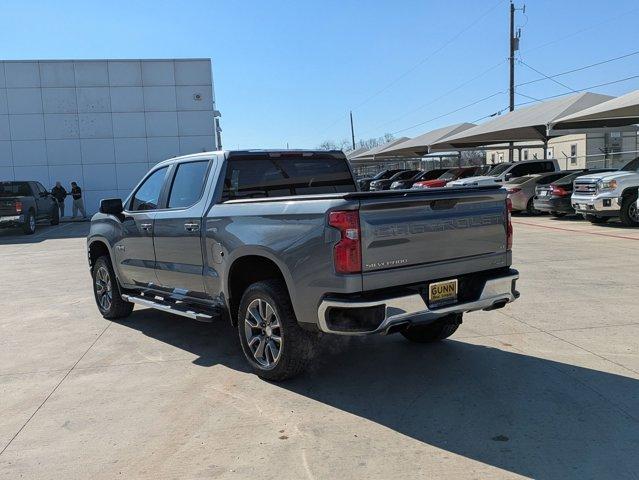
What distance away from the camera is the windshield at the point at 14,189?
2103 cm

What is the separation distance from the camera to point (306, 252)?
13.3ft

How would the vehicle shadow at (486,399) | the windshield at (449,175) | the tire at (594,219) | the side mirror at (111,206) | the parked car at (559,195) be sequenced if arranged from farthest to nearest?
the windshield at (449,175) < the parked car at (559,195) < the tire at (594,219) < the side mirror at (111,206) < the vehicle shadow at (486,399)

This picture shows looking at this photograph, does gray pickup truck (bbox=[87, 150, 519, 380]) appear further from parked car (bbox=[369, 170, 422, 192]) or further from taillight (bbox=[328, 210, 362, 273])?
parked car (bbox=[369, 170, 422, 192])

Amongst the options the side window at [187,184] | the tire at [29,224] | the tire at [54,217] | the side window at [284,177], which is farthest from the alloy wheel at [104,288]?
the tire at [54,217]

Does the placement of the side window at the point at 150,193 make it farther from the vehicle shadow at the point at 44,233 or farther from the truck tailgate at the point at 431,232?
the vehicle shadow at the point at 44,233

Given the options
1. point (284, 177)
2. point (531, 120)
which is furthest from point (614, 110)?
point (284, 177)

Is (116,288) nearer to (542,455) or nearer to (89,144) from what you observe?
(542,455)

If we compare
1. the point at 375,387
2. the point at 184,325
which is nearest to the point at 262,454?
the point at 375,387

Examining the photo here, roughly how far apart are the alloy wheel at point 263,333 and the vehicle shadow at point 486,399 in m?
0.31

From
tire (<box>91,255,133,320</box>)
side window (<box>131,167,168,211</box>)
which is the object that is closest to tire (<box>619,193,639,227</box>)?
side window (<box>131,167,168,211</box>)

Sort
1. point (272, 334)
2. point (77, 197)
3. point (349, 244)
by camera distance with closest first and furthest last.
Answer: point (349, 244), point (272, 334), point (77, 197)

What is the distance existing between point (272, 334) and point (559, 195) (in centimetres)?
1556

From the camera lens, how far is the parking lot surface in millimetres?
3400

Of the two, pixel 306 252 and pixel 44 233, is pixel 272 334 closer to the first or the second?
pixel 306 252
